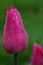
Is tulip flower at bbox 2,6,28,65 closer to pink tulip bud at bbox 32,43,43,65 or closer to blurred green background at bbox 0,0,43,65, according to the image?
pink tulip bud at bbox 32,43,43,65

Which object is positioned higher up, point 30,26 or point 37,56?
point 37,56

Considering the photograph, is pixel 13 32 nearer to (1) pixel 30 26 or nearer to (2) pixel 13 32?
(2) pixel 13 32

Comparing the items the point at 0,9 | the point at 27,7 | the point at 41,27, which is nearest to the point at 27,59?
the point at 41,27

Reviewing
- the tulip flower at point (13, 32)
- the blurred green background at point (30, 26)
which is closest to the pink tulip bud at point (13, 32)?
the tulip flower at point (13, 32)

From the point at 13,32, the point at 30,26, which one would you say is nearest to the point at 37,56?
the point at 13,32

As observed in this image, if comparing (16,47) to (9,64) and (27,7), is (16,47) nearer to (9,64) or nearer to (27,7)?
(9,64)

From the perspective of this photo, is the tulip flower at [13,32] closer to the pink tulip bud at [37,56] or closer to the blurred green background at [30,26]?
the pink tulip bud at [37,56]

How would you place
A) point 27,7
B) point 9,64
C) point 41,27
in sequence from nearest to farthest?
point 9,64
point 41,27
point 27,7

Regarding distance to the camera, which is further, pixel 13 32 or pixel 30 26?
pixel 30 26
